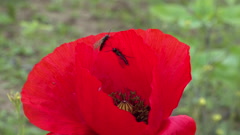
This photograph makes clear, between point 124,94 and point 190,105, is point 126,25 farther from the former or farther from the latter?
point 124,94

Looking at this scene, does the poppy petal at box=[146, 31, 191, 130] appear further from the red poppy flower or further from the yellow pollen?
the yellow pollen

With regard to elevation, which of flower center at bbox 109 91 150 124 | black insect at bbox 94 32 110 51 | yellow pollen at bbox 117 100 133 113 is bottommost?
flower center at bbox 109 91 150 124

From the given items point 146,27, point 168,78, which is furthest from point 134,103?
point 146,27

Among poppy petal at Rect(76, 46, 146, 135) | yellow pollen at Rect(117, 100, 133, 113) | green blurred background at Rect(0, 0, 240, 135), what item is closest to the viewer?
poppy petal at Rect(76, 46, 146, 135)

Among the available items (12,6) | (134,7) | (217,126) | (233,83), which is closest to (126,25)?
(134,7)

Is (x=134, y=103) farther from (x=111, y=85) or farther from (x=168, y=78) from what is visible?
→ (x=168, y=78)

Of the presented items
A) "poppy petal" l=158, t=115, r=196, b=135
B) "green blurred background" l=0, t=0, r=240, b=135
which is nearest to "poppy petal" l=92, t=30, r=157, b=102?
"poppy petal" l=158, t=115, r=196, b=135

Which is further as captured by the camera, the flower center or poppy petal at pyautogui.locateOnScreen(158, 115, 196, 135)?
the flower center
